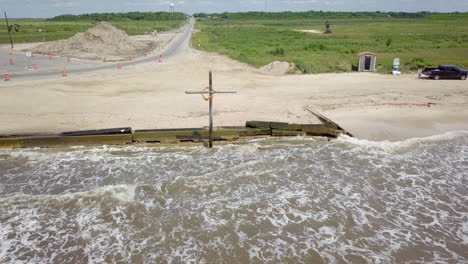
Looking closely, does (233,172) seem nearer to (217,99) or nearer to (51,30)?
(217,99)

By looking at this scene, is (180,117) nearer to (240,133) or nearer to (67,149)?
(240,133)

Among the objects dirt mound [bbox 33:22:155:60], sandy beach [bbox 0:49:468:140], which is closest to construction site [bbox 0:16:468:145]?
sandy beach [bbox 0:49:468:140]

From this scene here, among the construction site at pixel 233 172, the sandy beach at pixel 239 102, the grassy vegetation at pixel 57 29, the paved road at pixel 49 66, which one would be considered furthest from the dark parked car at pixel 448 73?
the grassy vegetation at pixel 57 29

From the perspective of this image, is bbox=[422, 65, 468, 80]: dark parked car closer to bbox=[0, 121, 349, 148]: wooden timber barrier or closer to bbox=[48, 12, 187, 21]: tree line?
bbox=[0, 121, 349, 148]: wooden timber barrier

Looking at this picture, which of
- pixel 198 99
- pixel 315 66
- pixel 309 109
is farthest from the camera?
pixel 315 66

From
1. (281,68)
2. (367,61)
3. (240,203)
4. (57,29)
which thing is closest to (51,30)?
(57,29)

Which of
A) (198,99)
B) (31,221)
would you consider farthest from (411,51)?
(31,221)

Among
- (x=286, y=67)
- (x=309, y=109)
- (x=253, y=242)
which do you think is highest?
(x=286, y=67)
